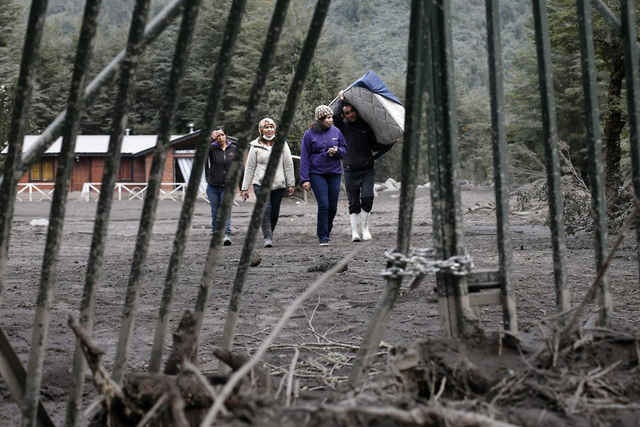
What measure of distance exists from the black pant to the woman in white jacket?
90 cm

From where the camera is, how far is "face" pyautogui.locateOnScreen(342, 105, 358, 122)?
35.4 feet

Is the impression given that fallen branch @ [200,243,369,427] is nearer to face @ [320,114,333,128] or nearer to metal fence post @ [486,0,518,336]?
metal fence post @ [486,0,518,336]

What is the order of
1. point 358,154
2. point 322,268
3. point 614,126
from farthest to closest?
point 614,126, point 358,154, point 322,268

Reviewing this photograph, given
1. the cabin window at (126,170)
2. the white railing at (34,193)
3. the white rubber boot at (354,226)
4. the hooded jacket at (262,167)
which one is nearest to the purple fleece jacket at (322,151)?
the hooded jacket at (262,167)

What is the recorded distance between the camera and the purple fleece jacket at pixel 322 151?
10.8 meters

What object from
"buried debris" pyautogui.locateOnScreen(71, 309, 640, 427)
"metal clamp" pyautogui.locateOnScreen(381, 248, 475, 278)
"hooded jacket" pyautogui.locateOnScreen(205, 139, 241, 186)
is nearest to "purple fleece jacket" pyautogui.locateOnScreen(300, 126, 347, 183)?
"hooded jacket" pyautogui.locateOnScreen(205, 139, 241, 186)

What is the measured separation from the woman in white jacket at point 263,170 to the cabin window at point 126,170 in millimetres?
39896

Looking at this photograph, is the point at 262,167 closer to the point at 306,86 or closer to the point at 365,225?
the point at 365,225

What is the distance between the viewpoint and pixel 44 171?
5047cm

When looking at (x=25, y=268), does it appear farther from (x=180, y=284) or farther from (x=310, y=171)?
(x=310, y=171)

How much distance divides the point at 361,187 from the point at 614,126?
414 centimetres

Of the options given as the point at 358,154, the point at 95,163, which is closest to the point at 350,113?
the point at 358,154

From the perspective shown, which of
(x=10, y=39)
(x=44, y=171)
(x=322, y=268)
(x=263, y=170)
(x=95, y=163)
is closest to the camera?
(x=322, y=268)

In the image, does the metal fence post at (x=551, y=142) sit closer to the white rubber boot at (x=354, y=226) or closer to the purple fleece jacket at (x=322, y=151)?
the purple fleece jacket at (x=322, y=151)
